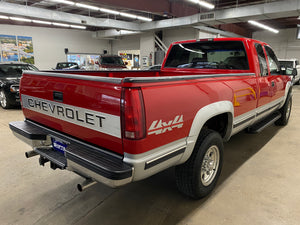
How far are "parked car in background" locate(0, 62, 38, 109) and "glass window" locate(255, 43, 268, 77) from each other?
249 inches

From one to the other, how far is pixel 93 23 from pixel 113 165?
12744 mm

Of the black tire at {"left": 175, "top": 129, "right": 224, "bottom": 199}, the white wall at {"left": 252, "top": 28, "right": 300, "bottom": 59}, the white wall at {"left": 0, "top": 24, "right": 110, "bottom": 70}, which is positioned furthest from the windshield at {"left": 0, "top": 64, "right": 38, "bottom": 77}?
the white wall at {"left": 252, "top": 28, "right": 300, "bottom": 59}

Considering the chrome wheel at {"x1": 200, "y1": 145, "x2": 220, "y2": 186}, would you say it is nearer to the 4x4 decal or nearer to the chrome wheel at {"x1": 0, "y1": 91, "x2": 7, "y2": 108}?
the 4x4 decal

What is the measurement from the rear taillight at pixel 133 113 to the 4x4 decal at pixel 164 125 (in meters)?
0.08

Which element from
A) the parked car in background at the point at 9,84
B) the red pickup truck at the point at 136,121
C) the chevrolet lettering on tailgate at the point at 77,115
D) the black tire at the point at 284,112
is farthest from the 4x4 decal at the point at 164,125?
the parked car in background at the point at 9,84

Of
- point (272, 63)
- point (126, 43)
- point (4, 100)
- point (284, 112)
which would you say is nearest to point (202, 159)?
point (272, 63)

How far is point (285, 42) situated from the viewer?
20.4 metres

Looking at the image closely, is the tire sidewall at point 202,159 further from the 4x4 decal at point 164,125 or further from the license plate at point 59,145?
the license plate at point 59,145

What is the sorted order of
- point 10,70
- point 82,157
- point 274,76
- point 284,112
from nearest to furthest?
point 82,157 < point 274,76 < point 284,112 < point 10,70

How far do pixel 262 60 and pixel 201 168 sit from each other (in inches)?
82.5

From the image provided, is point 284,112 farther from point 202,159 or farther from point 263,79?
point 202,159

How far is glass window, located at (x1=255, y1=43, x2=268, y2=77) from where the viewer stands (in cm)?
312

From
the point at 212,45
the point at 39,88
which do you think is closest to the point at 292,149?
the point at 212,45

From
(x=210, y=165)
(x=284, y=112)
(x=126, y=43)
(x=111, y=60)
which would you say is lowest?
(x=210, y=165)
